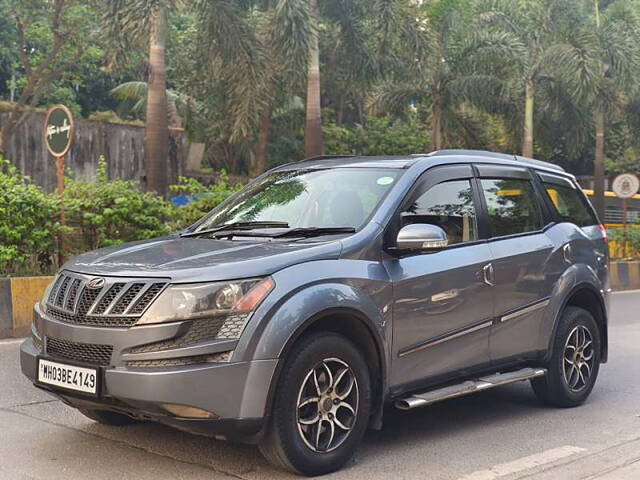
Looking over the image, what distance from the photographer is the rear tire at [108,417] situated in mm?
5336

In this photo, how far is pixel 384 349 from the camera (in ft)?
15.9

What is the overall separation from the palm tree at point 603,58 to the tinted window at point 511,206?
19489 mm

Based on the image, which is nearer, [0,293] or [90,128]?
[0,293]

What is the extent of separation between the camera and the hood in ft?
14.2

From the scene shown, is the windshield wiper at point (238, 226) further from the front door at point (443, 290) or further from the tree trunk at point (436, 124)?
the tree trunk at point (436, 124)

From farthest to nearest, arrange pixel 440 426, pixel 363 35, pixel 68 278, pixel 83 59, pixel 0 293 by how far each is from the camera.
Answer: pixel 83 59 < pixel 363 35 < pixel 0 293 < pixel 440 426 < pixel 68 278

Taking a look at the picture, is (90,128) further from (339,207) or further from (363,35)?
(339,207)

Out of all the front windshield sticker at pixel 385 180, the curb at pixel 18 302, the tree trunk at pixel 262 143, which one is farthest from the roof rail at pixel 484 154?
the tree trunk at pixel 262 143

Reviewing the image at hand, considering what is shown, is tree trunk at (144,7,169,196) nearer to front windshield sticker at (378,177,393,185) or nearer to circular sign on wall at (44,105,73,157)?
circular sign on wall at (44,105,73,157)

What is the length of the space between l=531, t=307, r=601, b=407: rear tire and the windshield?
6.12ft

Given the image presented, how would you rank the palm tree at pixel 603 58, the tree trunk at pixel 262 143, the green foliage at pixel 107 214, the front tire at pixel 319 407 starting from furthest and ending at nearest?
the tree trunk at pixel 262 143, the palm tree at pixel 603 58, the green foliage at pixel 107 214, the front tire at pixel 319 407

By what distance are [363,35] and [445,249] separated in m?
18.7

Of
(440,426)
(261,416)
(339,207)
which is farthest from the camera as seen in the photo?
(440,426)

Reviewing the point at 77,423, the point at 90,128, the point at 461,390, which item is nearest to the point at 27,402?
the point at 77,423
